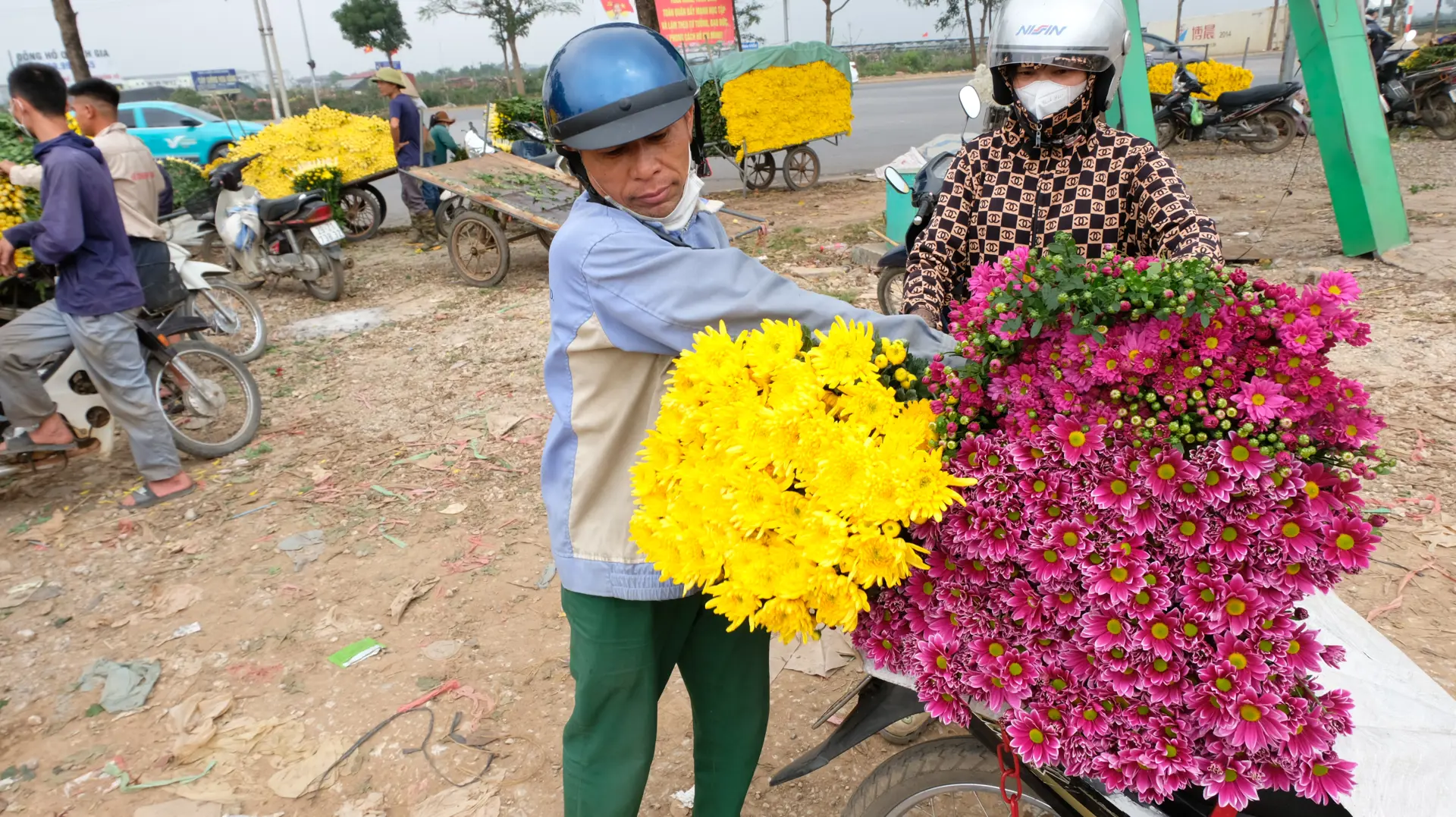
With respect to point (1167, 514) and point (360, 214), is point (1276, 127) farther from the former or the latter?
point (1167, 514)

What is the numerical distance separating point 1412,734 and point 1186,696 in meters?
0.62

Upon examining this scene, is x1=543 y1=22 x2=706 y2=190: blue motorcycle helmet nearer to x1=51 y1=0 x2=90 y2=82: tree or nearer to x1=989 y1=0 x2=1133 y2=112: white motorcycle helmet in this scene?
x1=989 y1=0 x2=1133 y2=112: white motorcycle helmet

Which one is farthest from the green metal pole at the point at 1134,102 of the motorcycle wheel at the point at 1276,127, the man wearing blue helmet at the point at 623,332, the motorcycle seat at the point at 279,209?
the motorcycle wheel at the point at 1276,127

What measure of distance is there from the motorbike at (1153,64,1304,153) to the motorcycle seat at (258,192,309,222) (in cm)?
1144

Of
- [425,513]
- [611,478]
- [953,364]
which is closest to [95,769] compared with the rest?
[425,513]

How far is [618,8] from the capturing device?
1069 cm

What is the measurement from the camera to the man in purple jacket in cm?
381

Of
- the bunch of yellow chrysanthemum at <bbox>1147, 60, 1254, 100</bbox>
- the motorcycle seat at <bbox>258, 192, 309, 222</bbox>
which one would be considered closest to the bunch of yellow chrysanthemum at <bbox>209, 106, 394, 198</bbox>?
the motorcycle seat at <bbox>258, 192, 309, 222</bbox>

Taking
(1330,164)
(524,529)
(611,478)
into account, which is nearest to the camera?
(611,478)

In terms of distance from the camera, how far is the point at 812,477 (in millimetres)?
1292

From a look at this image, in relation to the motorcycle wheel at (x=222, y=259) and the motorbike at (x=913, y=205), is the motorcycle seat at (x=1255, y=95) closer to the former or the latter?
the motorbike at (x=913, y=205)

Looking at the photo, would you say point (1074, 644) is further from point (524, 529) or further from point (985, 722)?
point (524, 529)

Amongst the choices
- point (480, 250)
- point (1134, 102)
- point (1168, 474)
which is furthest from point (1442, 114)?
point (1168, 474)

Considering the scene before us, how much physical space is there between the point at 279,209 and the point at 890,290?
548cm
